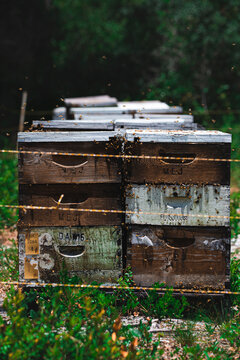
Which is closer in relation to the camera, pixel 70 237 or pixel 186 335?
pixel 186 335

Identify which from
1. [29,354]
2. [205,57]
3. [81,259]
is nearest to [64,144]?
[81,259]

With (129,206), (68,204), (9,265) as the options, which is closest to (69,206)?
(68,204)

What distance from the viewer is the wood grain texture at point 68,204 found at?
3439mm

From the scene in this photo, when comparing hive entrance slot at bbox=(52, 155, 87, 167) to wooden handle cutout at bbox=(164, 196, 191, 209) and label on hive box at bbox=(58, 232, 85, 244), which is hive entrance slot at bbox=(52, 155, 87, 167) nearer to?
label on hive box at bbox=(58, 232, 85, 244)

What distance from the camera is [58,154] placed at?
11.2 ft

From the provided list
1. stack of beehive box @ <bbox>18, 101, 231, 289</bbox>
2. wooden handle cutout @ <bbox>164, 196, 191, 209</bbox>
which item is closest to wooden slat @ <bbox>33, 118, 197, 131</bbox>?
stack of beehive box @ <bbox>18, 101, 231, 289</bbox>

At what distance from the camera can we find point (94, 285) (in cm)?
348

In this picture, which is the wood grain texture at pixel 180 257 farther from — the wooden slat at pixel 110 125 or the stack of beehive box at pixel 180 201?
the wooden slat at pixel 110 125

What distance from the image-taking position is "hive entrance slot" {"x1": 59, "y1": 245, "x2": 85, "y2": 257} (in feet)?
11.5

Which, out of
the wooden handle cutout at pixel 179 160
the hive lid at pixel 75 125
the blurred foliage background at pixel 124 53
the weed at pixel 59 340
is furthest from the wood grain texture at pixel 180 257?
the blurred foliage background at pixel 124 53

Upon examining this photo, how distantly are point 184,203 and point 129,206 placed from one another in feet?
1.28

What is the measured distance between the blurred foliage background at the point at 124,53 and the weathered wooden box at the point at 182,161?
6308 millimetres

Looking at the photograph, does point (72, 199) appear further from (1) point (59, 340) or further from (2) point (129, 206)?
(1) point (59, 340)

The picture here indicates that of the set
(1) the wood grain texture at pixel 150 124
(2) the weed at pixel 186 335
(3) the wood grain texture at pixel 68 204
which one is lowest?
(2) the weed at pixel 186 335
